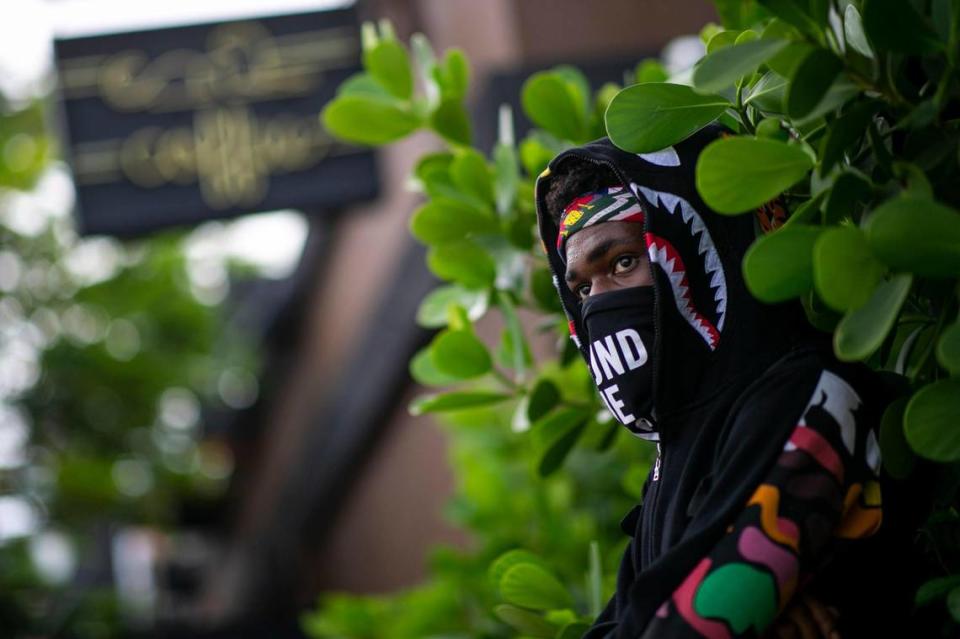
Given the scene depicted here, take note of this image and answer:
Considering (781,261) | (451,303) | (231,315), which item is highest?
(781,261)

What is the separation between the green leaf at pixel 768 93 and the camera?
2021mm

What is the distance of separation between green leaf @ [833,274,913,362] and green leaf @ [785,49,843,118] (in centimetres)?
23

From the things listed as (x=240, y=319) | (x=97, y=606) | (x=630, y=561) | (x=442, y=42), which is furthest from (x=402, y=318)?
(x=240, y=319)

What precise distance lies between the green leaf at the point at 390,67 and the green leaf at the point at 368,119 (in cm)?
4

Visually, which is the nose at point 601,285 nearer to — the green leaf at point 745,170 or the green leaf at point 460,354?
the green leaf at point 745,170

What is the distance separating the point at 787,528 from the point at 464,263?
115cm

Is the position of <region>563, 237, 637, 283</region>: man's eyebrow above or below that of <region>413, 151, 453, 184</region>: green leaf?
below

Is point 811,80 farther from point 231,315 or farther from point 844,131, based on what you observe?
point 231,315

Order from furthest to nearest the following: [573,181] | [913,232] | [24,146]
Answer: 1. [24,146]
2. [573,181]
3. [913,232]

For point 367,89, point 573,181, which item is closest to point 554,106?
point 367,89

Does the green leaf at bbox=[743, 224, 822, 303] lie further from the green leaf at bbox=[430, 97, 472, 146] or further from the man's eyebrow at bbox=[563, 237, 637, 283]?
the green leaf at bbox=[430, 97, 472, 146]

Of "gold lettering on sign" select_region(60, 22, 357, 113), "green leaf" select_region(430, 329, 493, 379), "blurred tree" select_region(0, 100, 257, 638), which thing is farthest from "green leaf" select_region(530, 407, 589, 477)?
"blurred tree" select_region(0, 100, 257, 638)

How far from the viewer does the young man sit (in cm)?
181

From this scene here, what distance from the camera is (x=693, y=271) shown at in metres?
2.02
